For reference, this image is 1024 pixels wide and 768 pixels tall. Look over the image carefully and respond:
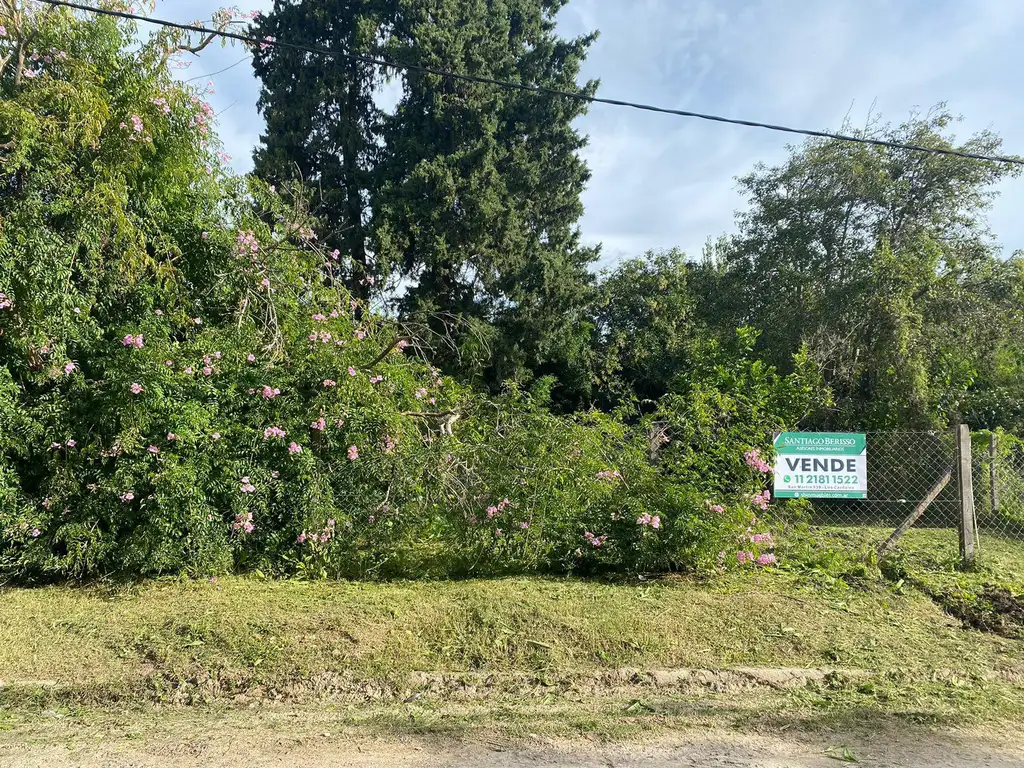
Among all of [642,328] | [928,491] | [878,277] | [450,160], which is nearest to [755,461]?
[928,491]

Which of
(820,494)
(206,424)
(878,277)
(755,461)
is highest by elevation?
(878,277)

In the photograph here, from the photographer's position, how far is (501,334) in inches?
663

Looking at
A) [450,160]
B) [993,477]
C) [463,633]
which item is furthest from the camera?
[450,160]

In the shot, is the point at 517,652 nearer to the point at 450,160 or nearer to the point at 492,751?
the point at 492,751

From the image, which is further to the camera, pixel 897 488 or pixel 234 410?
pixel 897 488

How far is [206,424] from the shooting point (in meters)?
5.77

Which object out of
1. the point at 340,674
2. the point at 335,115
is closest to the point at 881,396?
the point at 340,674

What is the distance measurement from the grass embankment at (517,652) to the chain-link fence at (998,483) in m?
2.57

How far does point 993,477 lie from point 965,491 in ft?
5.15

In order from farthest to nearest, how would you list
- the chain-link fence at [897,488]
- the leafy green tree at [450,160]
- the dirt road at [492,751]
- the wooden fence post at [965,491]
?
the leafy green tree at [450,160]
the chain-link fence at [897,488]
the wooden fence post at [965,491]
the dirt road at [492,751]

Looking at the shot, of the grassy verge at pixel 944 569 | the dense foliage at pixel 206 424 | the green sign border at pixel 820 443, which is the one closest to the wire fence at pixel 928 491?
the grassy verge at pixel 944 569

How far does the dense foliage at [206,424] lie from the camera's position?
562cm

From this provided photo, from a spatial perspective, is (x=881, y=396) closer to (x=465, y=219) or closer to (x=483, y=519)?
(x=483, y=519)

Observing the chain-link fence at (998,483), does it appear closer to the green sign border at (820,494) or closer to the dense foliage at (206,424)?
the green sign border at (820,494)
